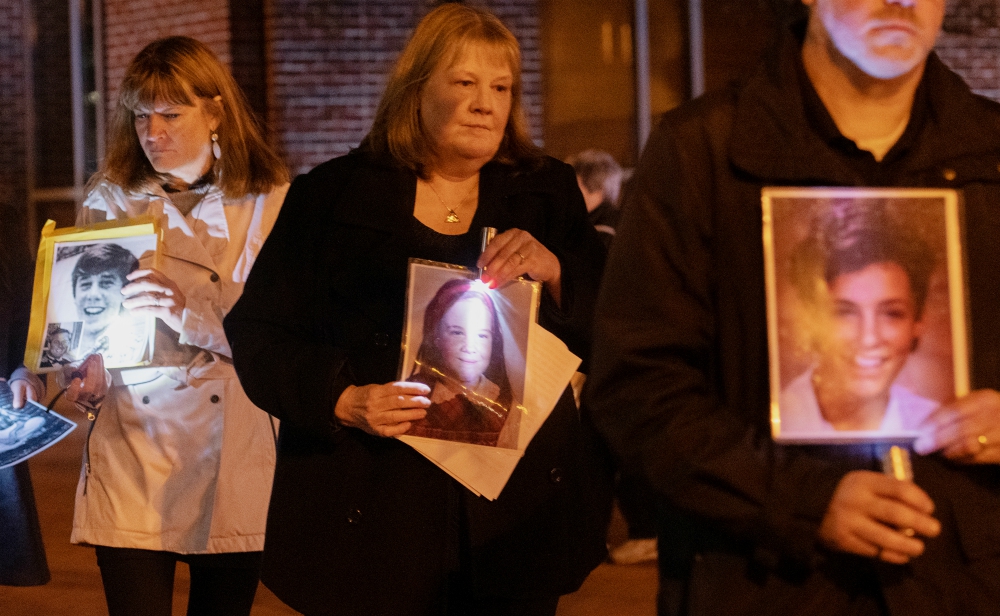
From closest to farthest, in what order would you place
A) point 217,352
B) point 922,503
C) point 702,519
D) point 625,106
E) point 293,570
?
point 922,503 → point 702,519 → point 293,570 → point 217,352 → point 625,106

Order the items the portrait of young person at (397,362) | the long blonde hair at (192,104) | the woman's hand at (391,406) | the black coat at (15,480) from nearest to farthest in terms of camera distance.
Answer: the woman's hand at (391,406) < the portrait of young person at (397,362) < the long blonde hair at (192,104) < the black coat at (15,480)

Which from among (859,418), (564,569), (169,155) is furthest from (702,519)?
(169,155)

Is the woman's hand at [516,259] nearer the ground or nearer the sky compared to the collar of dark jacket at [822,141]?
nearer the ground

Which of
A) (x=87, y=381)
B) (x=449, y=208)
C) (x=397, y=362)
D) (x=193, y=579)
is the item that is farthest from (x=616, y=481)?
(x=397, y=362)

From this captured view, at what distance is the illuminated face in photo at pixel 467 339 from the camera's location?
2604 mm

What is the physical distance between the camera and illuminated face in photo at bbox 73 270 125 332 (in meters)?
3.66

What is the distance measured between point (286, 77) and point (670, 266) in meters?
8.02

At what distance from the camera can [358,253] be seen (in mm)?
2816


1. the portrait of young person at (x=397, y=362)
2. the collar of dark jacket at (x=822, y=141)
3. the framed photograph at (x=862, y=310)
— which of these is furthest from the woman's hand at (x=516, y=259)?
the framed photograph at (x=862, y=310)

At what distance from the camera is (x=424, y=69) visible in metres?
2.93

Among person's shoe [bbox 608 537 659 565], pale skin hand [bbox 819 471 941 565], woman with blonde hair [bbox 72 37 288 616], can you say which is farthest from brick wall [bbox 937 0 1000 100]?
pale skin hand [bbox 819 471 941 565]

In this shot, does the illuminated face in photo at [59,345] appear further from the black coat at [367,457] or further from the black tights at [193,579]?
the black coat at [367,457]

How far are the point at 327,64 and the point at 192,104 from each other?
18.9ft

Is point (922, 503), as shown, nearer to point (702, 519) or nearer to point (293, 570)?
point (702, 519)
